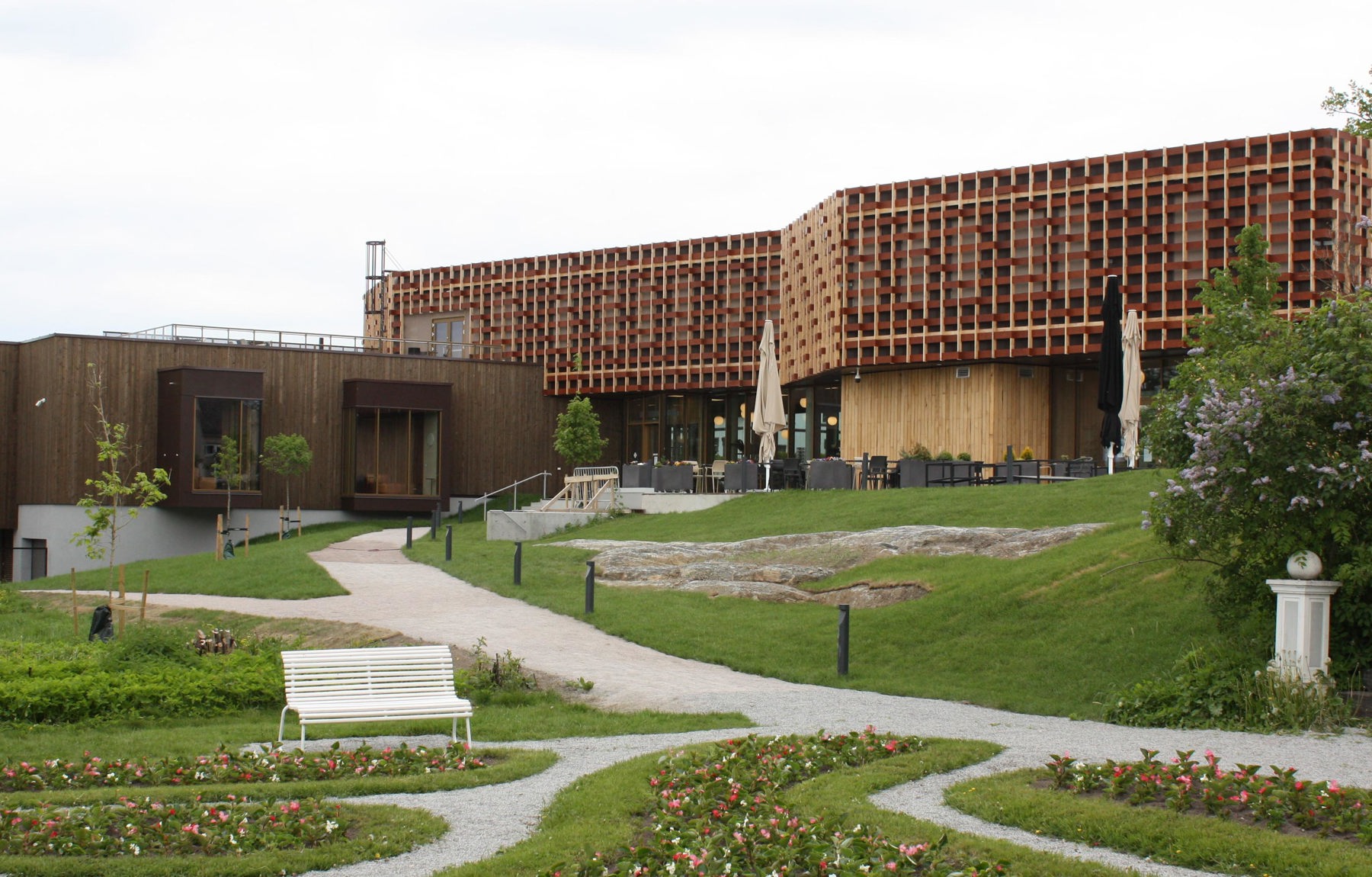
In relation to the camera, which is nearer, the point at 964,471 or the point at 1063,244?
the point at 964,471

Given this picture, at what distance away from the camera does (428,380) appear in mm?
44062

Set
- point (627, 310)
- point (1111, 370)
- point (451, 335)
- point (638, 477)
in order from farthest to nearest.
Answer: point (451, 335), point (627, 310), point (638, 477), point (1111, 370)

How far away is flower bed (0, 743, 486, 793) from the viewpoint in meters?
9.02

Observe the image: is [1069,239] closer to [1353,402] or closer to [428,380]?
[428,380]

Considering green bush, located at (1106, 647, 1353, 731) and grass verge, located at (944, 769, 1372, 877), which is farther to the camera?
green bush, located at (1106, 647, 1353, 731)

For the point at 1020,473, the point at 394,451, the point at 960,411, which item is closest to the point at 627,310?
the point at 394,451

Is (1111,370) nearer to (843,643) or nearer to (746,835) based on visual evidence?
(843,643)

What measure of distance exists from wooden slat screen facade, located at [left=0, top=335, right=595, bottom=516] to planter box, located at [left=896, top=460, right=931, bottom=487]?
54.8 ft

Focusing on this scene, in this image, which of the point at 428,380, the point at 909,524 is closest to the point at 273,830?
the point at 909,524

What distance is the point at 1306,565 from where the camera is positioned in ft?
39.0

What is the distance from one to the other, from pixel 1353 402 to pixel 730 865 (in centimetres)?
808

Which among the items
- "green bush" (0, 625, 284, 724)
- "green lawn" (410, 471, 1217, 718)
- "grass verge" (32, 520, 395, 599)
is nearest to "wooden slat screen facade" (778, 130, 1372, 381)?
"green lawn" (410, 471, 1217, 718)

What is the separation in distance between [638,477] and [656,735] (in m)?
24.4

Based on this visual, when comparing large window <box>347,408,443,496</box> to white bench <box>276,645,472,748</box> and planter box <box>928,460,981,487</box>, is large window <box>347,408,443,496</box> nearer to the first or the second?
planter box <box>928,460,981,487</box>
